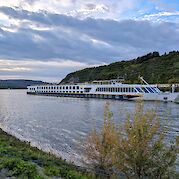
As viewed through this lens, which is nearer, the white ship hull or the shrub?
the shrub

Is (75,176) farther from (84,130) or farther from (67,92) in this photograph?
(67,92)

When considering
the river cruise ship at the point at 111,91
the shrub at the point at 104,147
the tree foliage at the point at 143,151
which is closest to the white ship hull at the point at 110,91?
the river cruise ship at the point at 111,91

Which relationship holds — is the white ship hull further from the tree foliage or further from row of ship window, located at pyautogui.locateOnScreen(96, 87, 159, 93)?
the tree foliage

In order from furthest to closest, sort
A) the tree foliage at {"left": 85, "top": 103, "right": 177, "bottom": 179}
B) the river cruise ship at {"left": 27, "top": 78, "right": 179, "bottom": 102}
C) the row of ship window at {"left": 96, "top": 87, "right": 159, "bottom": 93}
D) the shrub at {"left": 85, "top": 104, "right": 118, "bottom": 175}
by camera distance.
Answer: the row of ship window at {"left": 96, "top": 87, "right": 159, "bottom": 93}, the river cruise ship at {"left": 27, "top": 78, "right": 179, "bottom": 102}, the shrub at {"left": 85, "top": 104, "right": 118, "bottom": 175}, the tree foliage at {"left": 85, "top": 103, "right": 177, "bottom": 179}

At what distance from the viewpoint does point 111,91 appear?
334 feet

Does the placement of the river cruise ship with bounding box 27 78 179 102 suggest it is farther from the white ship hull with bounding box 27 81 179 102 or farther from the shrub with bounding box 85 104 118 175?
the shrub with bounding box 85 104 118 175

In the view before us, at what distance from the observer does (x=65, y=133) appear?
29000 millimetres

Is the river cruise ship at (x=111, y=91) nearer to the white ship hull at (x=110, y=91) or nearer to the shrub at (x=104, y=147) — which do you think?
the white ship hull at (x=110, y=91)

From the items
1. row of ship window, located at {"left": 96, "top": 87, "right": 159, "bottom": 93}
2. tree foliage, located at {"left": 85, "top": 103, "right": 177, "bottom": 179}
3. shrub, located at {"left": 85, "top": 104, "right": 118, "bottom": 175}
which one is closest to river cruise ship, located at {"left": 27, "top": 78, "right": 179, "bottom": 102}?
row of ship window, located at {"left": 96, "top": 87, "right": 159, "bottom": 93}

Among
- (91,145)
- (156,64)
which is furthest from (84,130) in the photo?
(156,64)

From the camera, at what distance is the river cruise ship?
84.3 m

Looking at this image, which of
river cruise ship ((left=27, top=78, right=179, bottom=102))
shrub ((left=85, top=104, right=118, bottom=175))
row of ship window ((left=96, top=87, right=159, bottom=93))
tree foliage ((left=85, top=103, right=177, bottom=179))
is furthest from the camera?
row of ship window ((left=96, top=87, right=159, bottom=93))

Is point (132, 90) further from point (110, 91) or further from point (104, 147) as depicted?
point (104, 147)

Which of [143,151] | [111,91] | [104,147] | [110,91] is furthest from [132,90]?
[143,151]
